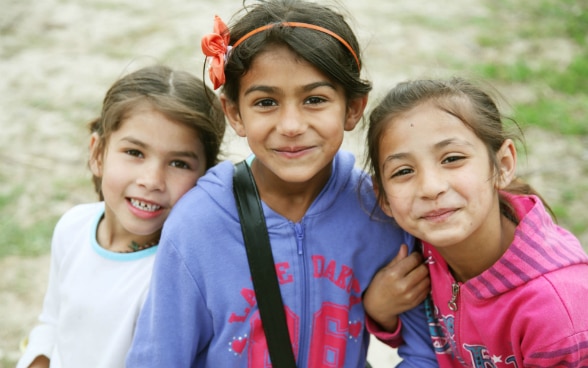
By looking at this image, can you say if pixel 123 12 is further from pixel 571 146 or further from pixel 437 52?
pixel 571 146

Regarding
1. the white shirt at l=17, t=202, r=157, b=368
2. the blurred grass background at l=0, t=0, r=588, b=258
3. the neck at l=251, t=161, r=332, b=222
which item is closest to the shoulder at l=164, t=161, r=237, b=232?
the neck at l=251, t=161, r=332, b=222

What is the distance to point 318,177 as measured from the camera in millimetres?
2082

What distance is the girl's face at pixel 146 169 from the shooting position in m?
2.16

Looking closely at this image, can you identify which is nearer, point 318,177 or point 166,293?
point 166,293

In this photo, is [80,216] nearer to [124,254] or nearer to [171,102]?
[124,254]

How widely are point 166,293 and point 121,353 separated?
1.10 ft

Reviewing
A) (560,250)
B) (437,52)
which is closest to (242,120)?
(560,250)

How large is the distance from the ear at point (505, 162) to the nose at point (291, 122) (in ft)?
1.93

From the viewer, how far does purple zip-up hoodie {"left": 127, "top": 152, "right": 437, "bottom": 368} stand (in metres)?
1.94

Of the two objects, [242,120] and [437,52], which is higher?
[437,52]

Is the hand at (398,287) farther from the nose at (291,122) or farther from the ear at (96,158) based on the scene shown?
the ear at (96,158)

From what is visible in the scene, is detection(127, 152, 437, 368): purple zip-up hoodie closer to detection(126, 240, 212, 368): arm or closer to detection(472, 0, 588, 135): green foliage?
detection(126, 240, 212, 368): arm

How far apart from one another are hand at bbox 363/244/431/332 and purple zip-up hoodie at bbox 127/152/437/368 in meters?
0.04

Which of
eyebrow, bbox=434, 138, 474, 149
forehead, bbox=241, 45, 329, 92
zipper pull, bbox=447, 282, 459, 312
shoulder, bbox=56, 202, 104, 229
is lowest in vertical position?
zipper pull, bbox=447, 282, 459, 312
